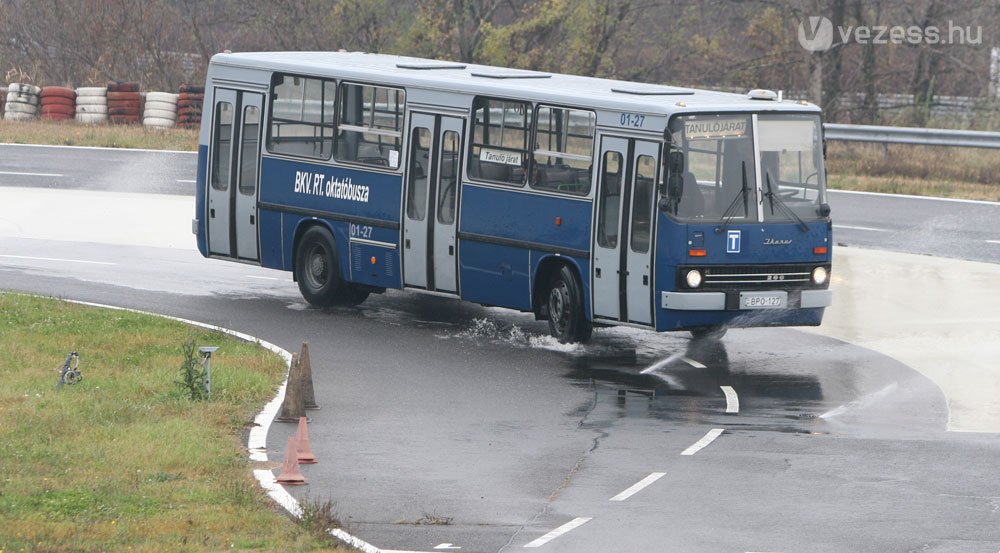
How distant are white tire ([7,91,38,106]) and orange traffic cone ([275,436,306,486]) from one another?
3304cm

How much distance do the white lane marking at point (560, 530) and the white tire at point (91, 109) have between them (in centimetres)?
3377

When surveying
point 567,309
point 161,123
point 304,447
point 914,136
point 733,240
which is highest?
point 914,136

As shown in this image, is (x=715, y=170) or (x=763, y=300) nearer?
(x=763, y=300)

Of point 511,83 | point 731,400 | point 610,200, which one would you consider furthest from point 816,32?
point 731,400

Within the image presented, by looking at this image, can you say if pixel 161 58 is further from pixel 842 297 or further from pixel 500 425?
pixel 500 425

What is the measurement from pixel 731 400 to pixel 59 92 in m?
30.7

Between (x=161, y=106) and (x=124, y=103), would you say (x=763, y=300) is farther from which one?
(x=124, y=103)

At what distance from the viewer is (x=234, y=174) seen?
21.7 metres

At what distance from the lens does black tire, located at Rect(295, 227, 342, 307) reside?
2086 centimetres

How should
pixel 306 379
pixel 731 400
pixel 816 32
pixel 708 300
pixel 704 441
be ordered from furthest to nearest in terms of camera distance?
pixel 816 32 < pixel 708 300 < pixel 731 400 < pixel 306 379 < pixel 704 441

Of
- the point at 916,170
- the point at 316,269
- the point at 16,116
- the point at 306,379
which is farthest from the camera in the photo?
the point at 16,116

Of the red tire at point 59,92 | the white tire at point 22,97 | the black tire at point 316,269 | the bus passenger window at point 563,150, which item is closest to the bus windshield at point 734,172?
the bus passenger window at point 563,150

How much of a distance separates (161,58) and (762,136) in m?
33.2

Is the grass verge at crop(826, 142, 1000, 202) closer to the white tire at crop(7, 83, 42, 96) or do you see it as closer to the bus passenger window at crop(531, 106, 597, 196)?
the bus passenger window at crop(531, 106, 597, 196)
